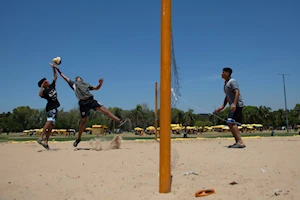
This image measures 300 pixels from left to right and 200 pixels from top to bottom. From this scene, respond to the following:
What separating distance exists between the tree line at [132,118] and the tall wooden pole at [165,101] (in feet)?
203

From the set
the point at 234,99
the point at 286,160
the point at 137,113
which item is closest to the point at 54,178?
the point at 286,160

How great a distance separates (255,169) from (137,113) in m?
86.5

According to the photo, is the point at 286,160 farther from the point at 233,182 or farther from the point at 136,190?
the point at 136,190

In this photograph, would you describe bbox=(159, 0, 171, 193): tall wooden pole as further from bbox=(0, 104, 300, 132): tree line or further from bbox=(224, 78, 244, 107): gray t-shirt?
bbox=(0, 104, 300, 132): tree line

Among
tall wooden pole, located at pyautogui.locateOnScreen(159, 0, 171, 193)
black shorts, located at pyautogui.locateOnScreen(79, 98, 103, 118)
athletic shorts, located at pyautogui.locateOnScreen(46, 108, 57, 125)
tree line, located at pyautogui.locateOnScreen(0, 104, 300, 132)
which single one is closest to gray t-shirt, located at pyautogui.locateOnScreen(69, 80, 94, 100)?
black shorts, located at pyautogui.locateOnScreen(79, 98, 103, 118)

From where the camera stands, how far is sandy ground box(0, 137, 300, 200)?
125 inches

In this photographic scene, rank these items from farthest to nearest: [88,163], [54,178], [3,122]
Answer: [3,122] → [88,163] → [54,178]

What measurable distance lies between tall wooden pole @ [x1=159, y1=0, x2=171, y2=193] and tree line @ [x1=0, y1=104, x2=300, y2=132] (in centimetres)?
6192

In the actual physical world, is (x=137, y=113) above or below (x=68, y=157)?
above

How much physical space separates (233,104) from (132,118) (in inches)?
3259

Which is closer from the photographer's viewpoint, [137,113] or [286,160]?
[286,160]

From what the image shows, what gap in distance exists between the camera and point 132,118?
291ft

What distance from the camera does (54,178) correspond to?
3938mm

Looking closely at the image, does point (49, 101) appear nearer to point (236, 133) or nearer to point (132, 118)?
point (236, 133)
